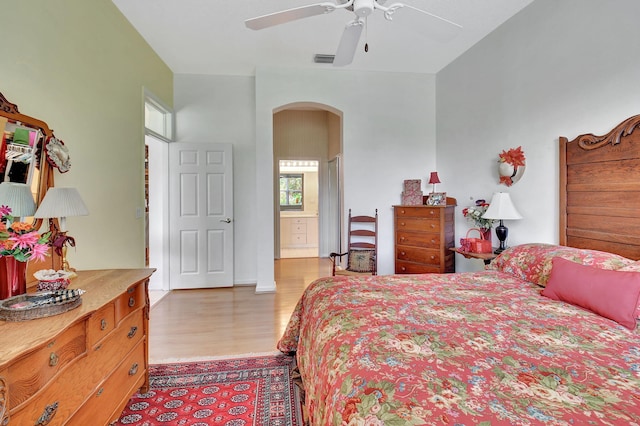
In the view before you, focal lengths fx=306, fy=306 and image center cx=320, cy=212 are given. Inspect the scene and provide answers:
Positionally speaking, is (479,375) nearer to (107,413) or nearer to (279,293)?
(107,413)

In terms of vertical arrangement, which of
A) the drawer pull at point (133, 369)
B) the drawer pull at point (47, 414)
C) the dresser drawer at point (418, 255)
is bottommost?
the drawer pull at point (133, 369)

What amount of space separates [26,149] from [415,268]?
359 centimetres

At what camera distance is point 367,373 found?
3.29 ft

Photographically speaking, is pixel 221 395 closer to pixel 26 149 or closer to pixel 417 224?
pixel 26 149

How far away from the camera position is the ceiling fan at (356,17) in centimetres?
179

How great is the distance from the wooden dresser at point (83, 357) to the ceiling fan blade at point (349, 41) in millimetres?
2026

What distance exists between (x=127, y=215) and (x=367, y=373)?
2749 mm

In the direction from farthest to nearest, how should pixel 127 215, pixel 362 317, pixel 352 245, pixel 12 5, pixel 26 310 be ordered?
pixel 352 245
pixel 127 215
pixel 12 5
pixel 362 317
pixel 26 310

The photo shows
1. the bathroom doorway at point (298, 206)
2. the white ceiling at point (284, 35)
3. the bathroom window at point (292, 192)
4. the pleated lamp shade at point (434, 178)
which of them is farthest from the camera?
the bathroom window at point (292, 192)

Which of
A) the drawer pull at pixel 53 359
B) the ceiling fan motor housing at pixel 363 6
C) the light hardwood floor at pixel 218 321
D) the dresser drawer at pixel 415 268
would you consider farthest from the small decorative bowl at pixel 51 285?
the dresser drawer at pixel 415 268

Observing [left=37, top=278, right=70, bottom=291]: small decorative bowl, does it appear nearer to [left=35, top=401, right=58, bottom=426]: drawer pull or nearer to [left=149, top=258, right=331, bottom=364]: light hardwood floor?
[left=35, top=401, right=58, bottom=426]: drawer pull

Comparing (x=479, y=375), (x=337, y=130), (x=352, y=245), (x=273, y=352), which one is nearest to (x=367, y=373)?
(x=479, y=375)

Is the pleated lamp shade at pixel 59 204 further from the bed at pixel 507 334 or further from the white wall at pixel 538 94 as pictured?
the white wall at pixel 538 94

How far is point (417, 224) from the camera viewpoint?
146 inches
